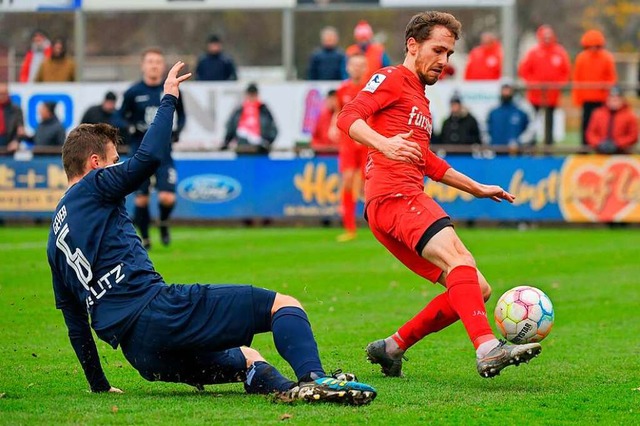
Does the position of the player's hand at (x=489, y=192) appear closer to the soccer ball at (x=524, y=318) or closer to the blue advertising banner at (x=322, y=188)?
the soccer ball at (x=524, y=318)

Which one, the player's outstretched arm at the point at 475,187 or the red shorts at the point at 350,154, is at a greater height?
the player's outstretched arm at the point at 475,187

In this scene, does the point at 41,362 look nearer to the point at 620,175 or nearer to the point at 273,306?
the point at 273,306

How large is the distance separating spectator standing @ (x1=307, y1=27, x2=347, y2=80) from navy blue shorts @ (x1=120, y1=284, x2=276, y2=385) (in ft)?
50.5

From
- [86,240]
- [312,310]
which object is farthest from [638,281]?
[86,240]

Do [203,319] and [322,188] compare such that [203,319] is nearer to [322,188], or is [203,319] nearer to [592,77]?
[322,188]

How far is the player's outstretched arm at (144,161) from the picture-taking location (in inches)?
244

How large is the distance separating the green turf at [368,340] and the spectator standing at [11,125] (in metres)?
4.35

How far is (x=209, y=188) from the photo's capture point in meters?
20.4

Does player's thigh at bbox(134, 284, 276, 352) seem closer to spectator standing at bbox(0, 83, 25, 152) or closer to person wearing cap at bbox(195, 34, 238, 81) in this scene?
spectator standing at bbox(0, 83, 25, 152)

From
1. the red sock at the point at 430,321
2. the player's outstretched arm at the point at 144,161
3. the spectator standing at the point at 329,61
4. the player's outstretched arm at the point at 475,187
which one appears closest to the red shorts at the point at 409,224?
the red sock at the point at 430,321

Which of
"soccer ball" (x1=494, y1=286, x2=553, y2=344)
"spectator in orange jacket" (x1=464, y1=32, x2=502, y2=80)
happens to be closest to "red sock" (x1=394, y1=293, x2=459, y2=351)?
"soccer ball" (x1=494, y1=286, x2=553, y2=344)

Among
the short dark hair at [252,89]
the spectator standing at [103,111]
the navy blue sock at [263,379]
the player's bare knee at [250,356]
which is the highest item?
the short dark hair at [252,89]

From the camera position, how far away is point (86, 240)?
6.36 meters

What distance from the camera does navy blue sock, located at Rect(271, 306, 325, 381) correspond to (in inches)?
247
